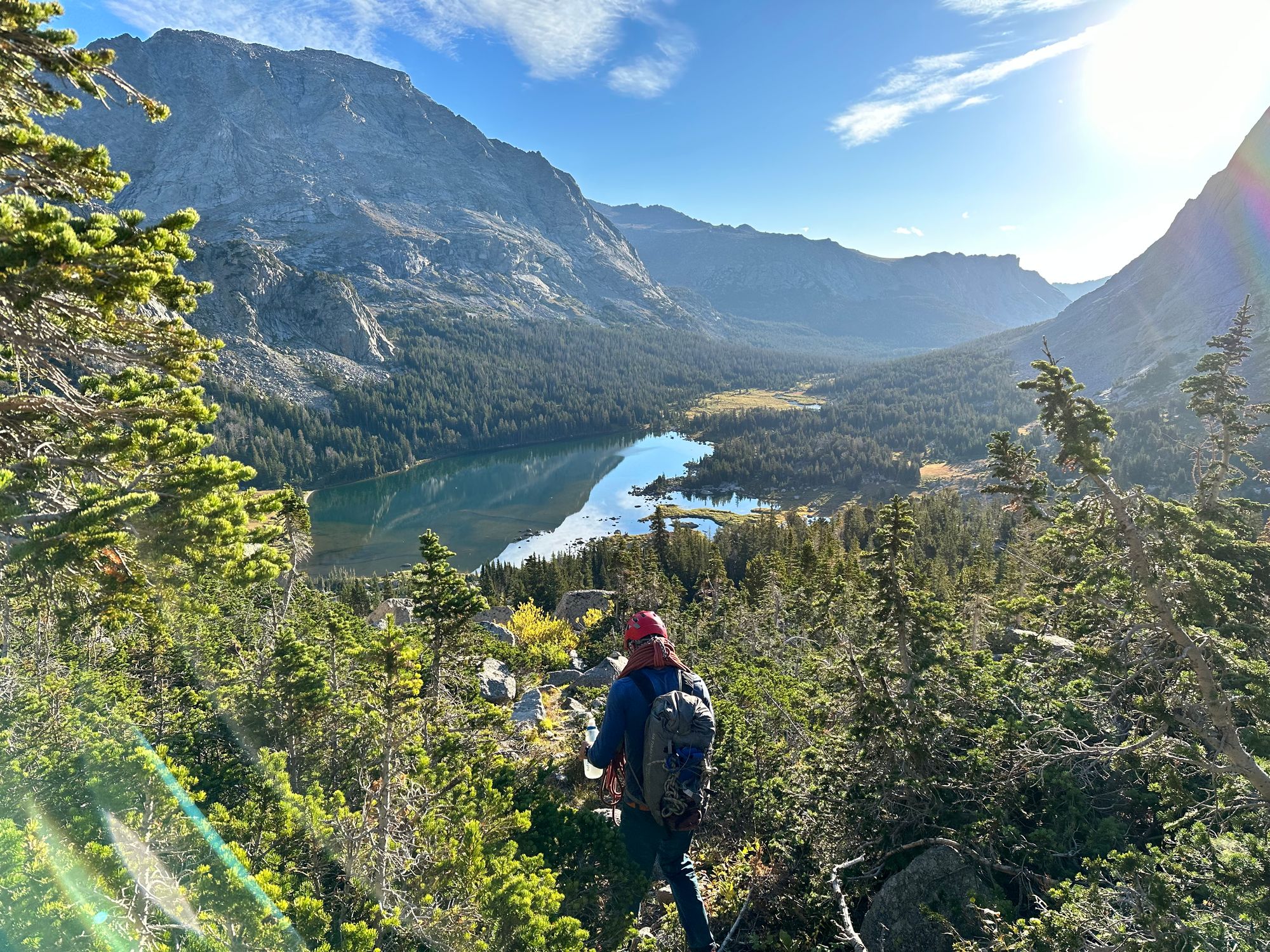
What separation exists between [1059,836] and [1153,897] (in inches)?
121

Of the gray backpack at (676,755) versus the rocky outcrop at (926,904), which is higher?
the gray backpack at (676,755)

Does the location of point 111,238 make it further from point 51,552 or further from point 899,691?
point 899,691

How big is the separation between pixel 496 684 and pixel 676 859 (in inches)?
525

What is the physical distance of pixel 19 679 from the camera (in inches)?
345

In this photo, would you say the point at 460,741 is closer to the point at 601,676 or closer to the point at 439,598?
the point at 439,598

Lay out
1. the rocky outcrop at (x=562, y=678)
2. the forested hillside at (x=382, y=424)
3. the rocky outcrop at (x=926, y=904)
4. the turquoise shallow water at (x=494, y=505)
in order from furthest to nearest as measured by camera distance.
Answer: the forested hillside at (x=382, y=424)
the turquoise shallow water at (x=494, y=505)
the rocky outcrop at (x=562, y=678)
the rocky outcrop at (x=926, y=904)

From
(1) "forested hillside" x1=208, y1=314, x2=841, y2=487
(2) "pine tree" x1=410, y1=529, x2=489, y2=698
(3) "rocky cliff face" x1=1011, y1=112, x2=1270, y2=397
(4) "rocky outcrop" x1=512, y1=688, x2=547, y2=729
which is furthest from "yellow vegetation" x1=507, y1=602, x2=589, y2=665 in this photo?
(3) "rocky cliff face" x1=1011, y1=112, x2=1270, y2=397

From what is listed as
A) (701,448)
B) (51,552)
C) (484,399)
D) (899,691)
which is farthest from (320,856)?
(484,399)

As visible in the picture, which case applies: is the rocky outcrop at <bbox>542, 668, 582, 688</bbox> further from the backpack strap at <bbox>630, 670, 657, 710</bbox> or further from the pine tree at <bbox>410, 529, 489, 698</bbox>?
the backpack strap at <bbox>630, 670, 657, 710</bbox>

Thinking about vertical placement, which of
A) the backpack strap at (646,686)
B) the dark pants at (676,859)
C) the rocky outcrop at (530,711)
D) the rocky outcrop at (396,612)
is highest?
the backpack strap at (646,686)

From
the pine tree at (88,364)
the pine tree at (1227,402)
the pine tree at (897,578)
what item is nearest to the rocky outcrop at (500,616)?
the pine tree at (897,578)

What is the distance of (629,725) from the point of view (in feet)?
16.7

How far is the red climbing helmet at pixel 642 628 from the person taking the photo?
211 inches

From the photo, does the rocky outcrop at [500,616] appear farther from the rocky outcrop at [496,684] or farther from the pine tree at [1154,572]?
the pine tree at [1154,572]
